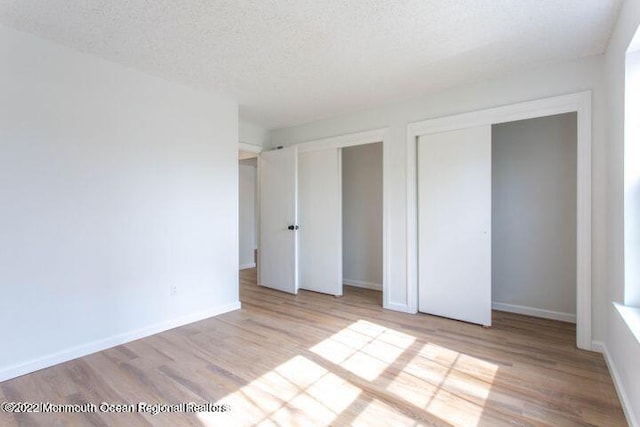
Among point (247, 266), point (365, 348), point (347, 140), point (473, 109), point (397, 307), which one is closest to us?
point (365, 348)

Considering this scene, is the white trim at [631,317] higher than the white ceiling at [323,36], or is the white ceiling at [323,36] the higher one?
the white ceiling at [323,36]

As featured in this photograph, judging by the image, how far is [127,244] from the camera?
2873mm

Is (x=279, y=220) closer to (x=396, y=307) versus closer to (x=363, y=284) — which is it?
(x=363, y=284)

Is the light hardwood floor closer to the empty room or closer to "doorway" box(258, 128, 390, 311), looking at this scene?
the empty room

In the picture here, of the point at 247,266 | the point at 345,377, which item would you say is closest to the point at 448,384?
the point at 345,377

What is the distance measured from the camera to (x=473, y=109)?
3.24m

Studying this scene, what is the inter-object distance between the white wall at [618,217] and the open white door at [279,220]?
10.6 ft

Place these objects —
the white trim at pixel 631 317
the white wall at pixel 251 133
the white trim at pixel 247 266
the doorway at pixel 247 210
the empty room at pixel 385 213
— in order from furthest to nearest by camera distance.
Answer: the doorway at pixel 247 210, the white trim at pixel 247 266, the white wall at pixel 251 133, the empty room at pixel 385 213, the white trim at pixel 631 317

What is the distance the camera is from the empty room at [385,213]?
2002mm

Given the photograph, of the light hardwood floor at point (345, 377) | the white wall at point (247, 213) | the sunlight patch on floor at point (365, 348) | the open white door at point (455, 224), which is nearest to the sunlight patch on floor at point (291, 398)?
the light hardwood floor at point (345, 377)

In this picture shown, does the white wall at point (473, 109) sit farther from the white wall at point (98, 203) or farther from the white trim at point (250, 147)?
the white wall at point (98, 203)

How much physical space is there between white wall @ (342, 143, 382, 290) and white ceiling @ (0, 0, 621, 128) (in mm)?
1744

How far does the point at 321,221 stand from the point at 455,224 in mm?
1871

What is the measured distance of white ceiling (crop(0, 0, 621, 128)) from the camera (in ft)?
6.71
